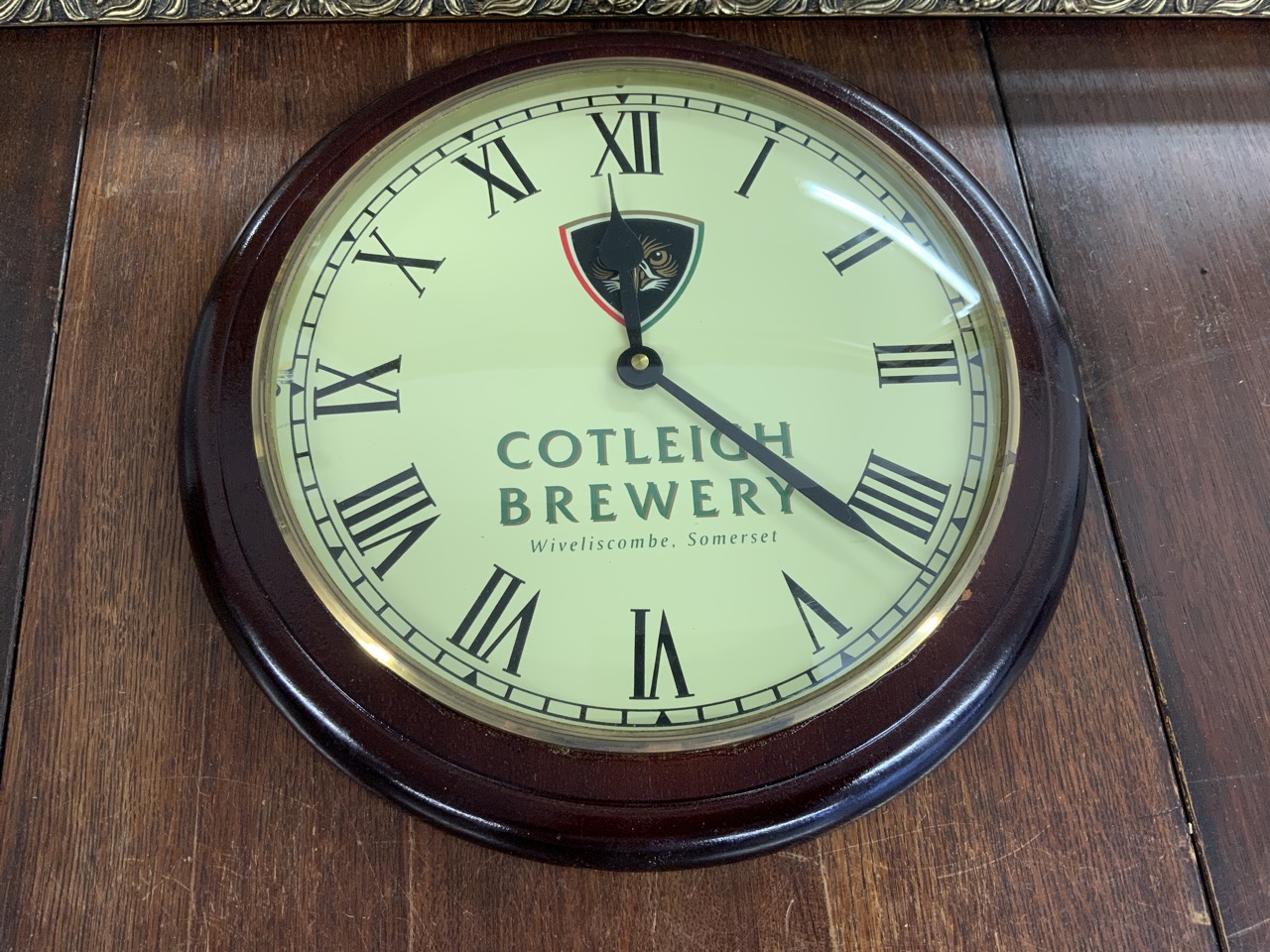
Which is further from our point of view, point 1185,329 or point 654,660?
point 1185,329

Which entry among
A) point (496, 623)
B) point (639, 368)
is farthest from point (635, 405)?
point (496, 623)

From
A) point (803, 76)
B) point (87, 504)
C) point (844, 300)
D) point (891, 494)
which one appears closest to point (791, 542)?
point (891, 494)

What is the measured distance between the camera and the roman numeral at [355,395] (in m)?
0.65

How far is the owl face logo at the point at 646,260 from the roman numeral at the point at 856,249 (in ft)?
0.31

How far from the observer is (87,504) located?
2.19 ft

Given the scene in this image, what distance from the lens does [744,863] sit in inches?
24.0

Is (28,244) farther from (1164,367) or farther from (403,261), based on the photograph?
(1164,367)

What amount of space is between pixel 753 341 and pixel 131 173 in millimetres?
472

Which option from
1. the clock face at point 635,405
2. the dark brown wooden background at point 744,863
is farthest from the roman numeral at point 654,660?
the dark brown wooden background at point 744,863

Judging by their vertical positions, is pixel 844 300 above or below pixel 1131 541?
above

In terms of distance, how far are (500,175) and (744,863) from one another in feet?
1.57

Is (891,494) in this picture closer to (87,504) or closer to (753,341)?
(753,341)

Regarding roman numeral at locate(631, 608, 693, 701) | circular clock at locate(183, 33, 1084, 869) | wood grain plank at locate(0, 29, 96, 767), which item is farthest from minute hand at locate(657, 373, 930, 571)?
wood grain plank at locate(0, 29, 96, 767)

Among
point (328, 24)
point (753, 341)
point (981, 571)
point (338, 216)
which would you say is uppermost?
point (328, 24)
